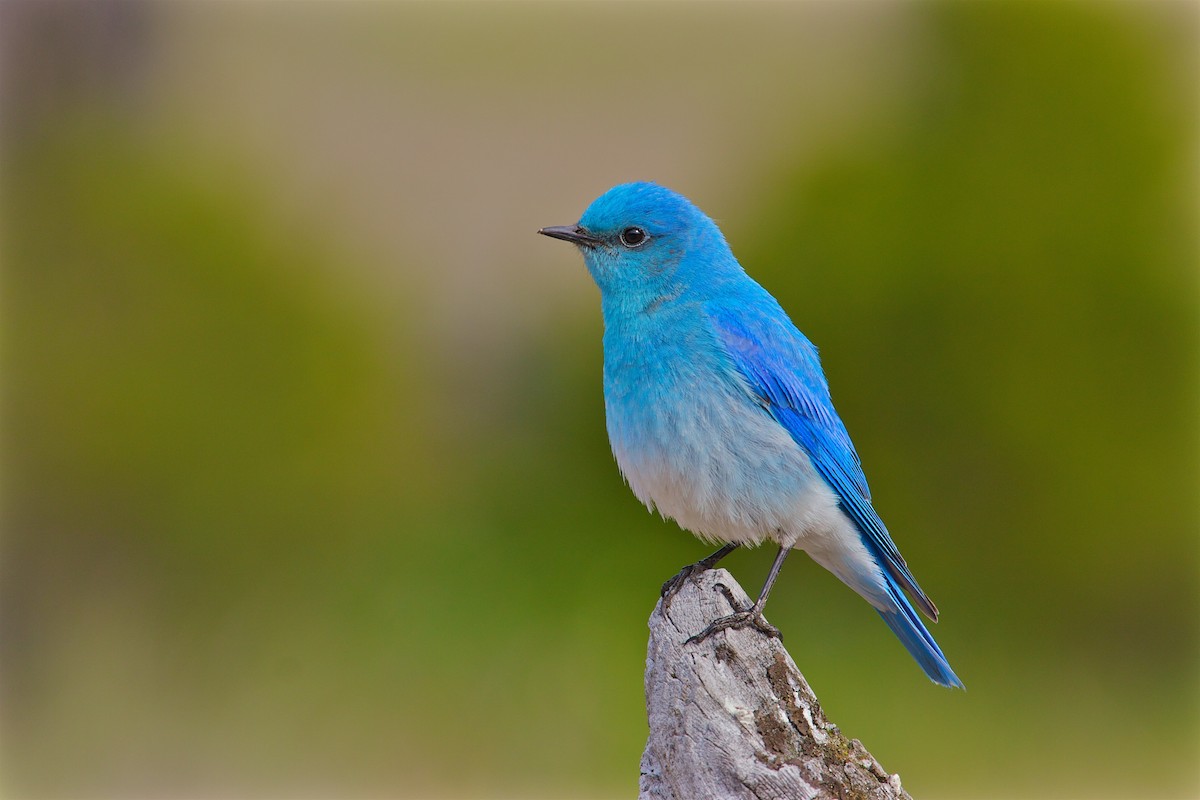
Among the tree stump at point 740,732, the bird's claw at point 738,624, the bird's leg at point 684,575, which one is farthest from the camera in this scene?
the bird's leg at point 684,575

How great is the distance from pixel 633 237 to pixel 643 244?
2.4 inches

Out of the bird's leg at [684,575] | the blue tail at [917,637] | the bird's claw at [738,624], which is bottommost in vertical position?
the bird's claw at [738,624]

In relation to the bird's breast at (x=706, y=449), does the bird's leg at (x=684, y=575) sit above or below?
below

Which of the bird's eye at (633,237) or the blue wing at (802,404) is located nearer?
the blue wing at (802,404)

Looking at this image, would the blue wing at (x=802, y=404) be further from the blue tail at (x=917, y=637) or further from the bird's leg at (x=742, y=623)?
the bird's leg at (x=742, y=623)

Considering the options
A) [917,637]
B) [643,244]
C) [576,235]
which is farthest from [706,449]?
[917,637]

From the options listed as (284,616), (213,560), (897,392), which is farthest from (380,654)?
(897,392)

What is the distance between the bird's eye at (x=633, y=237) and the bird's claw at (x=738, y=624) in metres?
1.87

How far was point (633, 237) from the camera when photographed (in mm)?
5559

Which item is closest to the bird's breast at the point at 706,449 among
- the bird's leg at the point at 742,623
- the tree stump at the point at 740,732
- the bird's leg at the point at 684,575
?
the bird's leg at the point at 684,575

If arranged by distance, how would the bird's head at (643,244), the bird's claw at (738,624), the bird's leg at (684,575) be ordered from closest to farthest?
1. the bird's claw at (738,624)
2. the bird's leg at (684,575)
3. the bird's head at (643,244)

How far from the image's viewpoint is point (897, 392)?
9484 mm

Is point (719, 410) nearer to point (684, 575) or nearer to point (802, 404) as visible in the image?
point (802, 404)

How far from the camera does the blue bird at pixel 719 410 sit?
5.08m
